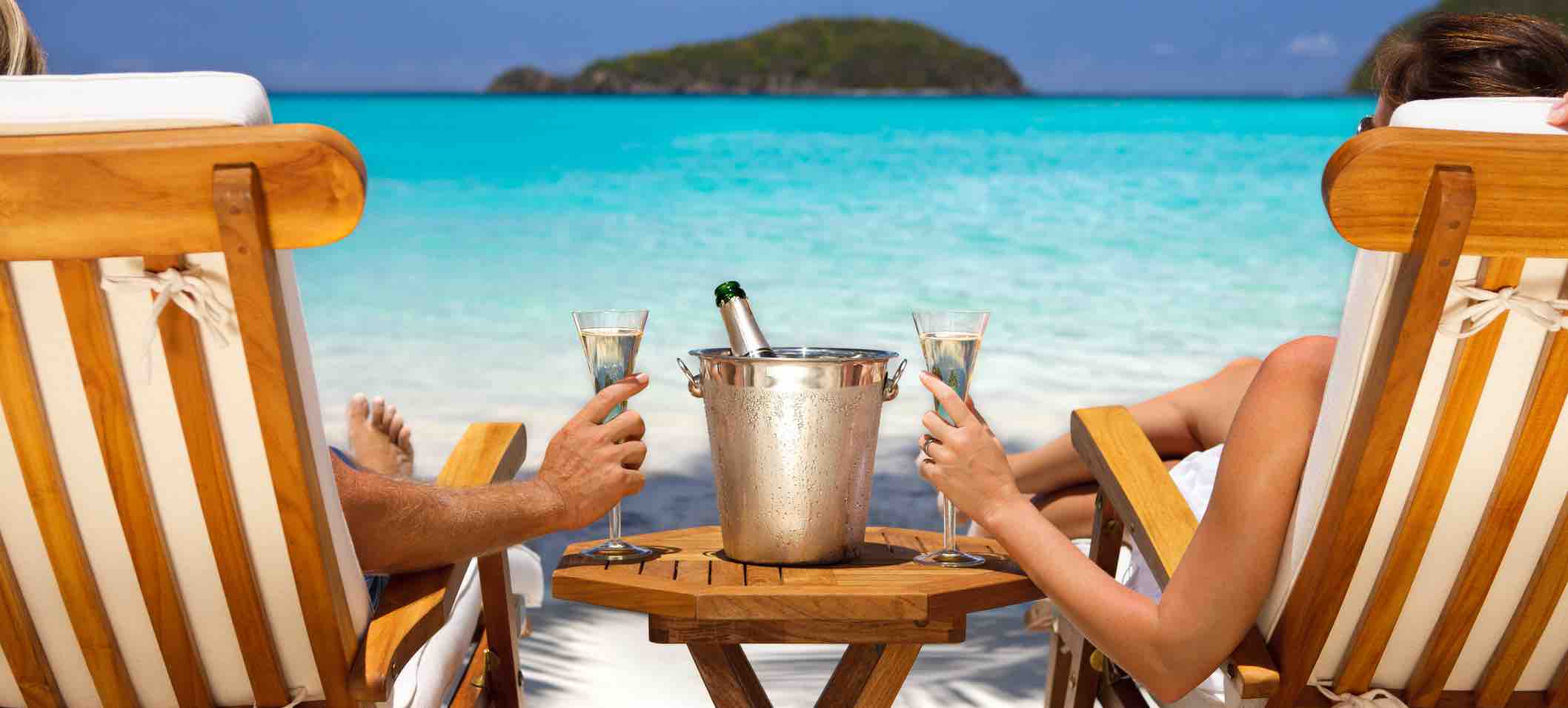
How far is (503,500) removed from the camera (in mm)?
1840

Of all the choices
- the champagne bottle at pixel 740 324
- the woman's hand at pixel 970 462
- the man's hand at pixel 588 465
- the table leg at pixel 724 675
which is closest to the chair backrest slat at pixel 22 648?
the man's hand at pixel 588 465

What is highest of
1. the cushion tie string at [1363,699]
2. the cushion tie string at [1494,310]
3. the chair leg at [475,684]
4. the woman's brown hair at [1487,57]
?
the woman's brown hair at [1487,57]

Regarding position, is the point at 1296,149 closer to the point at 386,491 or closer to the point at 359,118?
the point at 359,118

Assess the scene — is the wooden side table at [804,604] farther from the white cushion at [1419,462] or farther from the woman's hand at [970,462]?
the white cushion at [1419,462]

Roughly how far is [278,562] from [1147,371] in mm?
6120

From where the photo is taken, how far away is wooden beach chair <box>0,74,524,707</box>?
50.3 inches

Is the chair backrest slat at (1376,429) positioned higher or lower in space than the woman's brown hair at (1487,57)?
lower

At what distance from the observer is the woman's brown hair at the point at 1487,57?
1762mm

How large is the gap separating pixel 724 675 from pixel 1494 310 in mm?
978

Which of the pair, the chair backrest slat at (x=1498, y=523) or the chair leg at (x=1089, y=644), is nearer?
the chair backrest slat at (x=1498, y=523)

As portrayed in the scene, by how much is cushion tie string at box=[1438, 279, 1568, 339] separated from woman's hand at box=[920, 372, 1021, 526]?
1.70ft

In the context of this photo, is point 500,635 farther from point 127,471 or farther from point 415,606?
point 127,471

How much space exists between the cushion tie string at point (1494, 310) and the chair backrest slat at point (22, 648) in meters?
1.48

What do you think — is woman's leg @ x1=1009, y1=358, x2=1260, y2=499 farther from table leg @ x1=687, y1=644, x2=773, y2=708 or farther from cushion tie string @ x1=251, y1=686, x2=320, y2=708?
cushion tie string @ x1=251, y1=686, x2=320, y2=708
